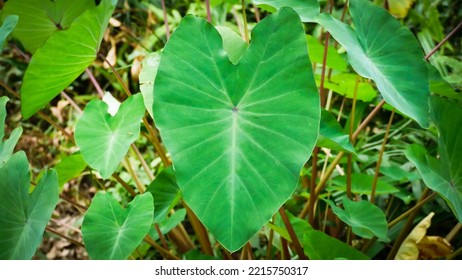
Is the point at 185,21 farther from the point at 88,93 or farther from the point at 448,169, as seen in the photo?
the point at 88,93

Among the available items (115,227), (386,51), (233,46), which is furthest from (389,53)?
(115,227)

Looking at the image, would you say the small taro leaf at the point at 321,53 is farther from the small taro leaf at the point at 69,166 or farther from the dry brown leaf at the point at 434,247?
the small taro leaf at the point at 69,166

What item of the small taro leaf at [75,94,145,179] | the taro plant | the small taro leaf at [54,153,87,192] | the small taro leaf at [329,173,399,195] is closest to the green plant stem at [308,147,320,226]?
the taro plant

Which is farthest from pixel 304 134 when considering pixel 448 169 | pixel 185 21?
pixel 448 169

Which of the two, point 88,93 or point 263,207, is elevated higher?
point 263,207

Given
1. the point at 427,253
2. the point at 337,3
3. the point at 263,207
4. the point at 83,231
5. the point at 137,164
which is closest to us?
the point at 263,207

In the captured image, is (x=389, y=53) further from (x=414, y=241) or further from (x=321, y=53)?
(x=414, y=241)
